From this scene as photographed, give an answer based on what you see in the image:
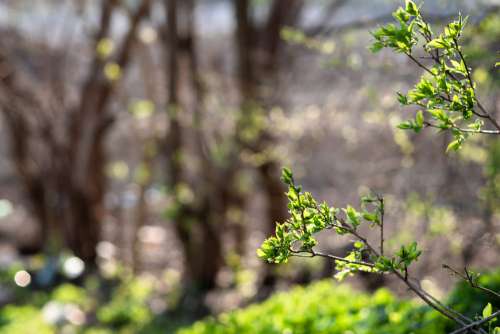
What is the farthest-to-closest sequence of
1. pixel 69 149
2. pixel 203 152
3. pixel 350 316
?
1. pixel 69 149
2. pixel 203 152
3. pixel 350 316

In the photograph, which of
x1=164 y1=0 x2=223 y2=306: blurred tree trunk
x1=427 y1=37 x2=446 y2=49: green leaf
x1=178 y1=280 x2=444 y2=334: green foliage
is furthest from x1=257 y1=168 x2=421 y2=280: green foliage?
x1=164 y1=0 x2=223 y2=306: blurred tree trunk

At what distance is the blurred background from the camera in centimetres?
612

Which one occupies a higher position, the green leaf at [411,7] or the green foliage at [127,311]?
the green foliage at [127,311]

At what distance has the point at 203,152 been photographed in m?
8.05

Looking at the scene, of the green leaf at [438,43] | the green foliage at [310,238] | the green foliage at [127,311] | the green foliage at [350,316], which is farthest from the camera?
the green foliage at [127,311]

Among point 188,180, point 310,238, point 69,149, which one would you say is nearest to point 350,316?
point 310,238

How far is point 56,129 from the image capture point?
941 centimetres

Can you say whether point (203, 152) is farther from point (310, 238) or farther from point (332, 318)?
point (310, 238)

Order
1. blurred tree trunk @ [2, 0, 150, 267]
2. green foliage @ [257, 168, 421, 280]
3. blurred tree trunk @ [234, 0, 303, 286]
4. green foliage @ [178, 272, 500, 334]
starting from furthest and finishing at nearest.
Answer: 1. blurred tree trunk @ [2, 0, 150, 267]
2. blurred tree trunk @ [234, 0, 303, 286]
3. green foliage @ [178, 272, 500, 334]
4. green foliage @ [257, 168, 421, 280]

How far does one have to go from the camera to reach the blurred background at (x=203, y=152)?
612 cm

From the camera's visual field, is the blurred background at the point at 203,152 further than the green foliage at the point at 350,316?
Yes

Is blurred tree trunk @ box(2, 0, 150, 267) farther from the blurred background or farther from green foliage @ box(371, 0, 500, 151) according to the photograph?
green foliage @ box(371, 0, 500, 151)

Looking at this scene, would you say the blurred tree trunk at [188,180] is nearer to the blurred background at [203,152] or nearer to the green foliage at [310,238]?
the blurred background at [203,152]

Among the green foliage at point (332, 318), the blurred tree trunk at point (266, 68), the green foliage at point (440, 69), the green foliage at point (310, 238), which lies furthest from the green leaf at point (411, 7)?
the blurred tree trunk at point (266, 68)
